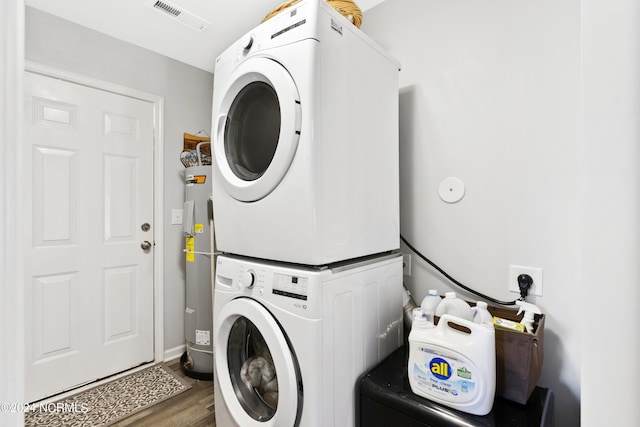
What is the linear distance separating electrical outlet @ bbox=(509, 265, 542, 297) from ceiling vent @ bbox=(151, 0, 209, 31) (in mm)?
2320

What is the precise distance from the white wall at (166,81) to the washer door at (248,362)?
1.35 meters

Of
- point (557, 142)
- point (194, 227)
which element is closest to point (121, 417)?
point (194, 227)

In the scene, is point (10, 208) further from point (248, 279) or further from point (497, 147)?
point (497, 147)

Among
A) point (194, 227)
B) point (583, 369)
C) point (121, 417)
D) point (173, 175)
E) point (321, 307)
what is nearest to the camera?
point (583, 369)

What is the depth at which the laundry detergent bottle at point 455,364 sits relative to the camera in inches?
36.3

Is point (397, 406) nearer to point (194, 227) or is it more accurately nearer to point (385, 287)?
point (385, 287)

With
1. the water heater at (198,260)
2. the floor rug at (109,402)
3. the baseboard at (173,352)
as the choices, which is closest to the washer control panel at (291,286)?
the water heater at (198,260)

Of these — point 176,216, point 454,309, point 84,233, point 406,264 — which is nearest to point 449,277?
point 406,264

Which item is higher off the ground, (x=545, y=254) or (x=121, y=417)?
(x=545, y=254)

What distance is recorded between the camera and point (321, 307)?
3.30 ft

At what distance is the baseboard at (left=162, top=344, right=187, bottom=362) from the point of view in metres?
2.36

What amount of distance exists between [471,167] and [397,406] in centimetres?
108

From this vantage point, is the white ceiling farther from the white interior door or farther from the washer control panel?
the washer control panel

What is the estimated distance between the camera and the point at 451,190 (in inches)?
59.1
